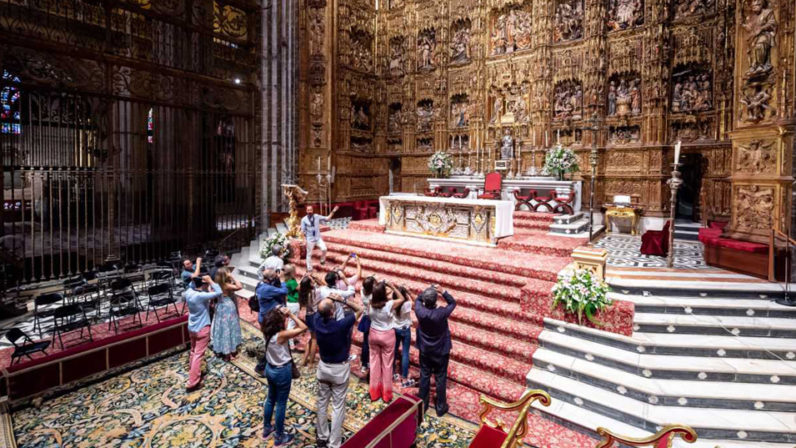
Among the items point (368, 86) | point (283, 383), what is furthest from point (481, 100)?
point (283, 383)

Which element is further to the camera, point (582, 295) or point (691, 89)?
point (691, 89)

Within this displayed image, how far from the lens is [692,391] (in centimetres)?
488

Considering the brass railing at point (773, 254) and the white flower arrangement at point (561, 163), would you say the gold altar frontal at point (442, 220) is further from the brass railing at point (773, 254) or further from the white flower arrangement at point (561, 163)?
the brass railing at point (773, 254)

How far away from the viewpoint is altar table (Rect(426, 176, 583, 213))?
12.8 m

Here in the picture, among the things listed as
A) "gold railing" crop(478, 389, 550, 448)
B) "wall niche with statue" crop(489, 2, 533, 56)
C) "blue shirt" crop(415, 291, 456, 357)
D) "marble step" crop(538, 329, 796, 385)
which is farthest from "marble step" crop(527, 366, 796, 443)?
"wall niche with statue" crop(489, 2, 533, 56)

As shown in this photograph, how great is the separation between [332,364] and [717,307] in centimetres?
601

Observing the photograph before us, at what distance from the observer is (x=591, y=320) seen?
19.9 feet

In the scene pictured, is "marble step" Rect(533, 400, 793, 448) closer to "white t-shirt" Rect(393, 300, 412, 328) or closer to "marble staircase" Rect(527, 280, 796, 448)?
"marble staircase" Rect(527, 280, 796, 448)

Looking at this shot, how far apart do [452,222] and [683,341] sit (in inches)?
238

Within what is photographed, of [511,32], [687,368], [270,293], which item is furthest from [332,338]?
[511,32]

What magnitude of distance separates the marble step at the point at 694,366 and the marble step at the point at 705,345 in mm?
62

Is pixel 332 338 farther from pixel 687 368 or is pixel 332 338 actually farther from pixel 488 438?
pixel 687 368

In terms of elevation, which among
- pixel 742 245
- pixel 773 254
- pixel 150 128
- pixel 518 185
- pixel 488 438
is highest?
pixel 150 128

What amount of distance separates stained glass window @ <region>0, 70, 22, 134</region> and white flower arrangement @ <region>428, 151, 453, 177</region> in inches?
496
